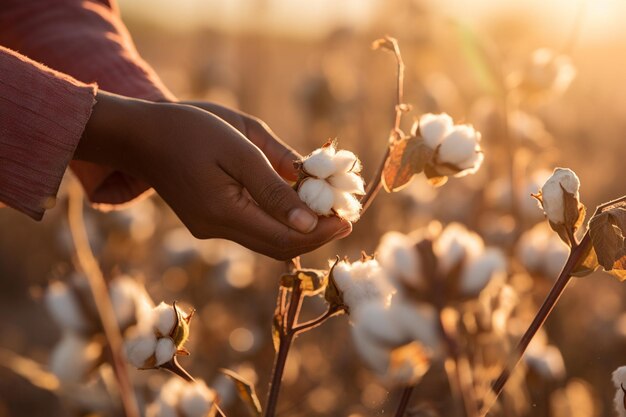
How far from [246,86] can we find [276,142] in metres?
3.55

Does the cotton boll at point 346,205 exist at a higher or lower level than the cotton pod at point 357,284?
higher

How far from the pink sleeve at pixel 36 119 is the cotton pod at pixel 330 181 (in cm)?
32

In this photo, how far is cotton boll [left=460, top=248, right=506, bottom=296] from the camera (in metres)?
1.08

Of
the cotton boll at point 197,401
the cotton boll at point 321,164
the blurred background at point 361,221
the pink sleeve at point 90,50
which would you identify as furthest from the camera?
the blurred background at point 361,221

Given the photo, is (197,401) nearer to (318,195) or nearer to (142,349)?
(142,349)

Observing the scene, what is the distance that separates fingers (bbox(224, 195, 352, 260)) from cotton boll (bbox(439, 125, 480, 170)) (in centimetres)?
16

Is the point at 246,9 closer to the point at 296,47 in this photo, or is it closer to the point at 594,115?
the point at 594,115

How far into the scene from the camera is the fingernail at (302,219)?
99 cm

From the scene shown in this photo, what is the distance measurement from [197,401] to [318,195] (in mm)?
394

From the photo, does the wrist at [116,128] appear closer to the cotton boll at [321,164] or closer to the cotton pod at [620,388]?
the cotton boll at [321,164]

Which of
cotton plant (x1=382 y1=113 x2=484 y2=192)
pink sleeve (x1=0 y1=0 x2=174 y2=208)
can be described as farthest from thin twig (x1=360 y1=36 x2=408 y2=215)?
pink sleeve (x1=0 y1=0 x2=174 y2=208)

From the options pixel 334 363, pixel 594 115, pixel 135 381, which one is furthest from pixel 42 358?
pixel 594 115

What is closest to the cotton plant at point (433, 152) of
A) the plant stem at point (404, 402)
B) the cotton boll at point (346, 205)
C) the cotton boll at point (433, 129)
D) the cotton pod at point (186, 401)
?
the cotton boll at point (433, 129)

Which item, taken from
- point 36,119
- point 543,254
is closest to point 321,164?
point 36,119
